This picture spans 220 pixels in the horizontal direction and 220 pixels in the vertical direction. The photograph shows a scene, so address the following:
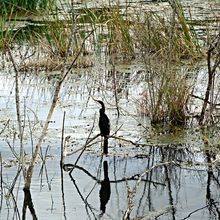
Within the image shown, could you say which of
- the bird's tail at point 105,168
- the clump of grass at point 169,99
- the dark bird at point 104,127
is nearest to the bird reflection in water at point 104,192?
the bird's tail at point 105,168

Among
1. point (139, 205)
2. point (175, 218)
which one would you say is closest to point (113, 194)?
point (139, 205)

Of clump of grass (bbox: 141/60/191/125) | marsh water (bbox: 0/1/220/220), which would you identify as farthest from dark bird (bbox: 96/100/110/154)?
clump of grass (bbox: 141/60/191/125)

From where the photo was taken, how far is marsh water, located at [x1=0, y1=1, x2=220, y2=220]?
386 cm

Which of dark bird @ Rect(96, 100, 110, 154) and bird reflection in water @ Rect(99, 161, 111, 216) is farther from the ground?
dark bird @ Rect(96, 100, 110, 154)

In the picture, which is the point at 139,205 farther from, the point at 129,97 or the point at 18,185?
the point at 129,97

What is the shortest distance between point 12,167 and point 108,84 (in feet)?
9.03

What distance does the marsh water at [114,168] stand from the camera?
3.86 m

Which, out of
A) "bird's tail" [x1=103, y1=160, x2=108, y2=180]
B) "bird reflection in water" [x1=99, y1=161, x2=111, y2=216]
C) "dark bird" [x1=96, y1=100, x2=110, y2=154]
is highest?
"dark bird" [x1=96, y1=100, x2=110, y2=154]

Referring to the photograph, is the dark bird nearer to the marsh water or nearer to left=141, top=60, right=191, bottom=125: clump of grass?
the marsh water

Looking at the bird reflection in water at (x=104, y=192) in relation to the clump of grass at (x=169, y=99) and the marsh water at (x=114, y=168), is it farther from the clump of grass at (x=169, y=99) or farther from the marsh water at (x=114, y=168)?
the clump of grass at (x=169, y=99)

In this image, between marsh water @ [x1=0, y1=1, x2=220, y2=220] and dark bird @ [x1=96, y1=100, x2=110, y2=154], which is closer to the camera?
marsh water @ [x1=0, y1=1, x2=220, y2=220]

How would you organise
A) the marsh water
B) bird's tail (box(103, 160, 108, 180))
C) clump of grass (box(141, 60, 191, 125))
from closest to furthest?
the marsh water < bird's tail (box(103, 160, 108, 180)) < clump of grass (box(141, 60, 191, 125))

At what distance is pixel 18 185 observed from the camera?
167 inches

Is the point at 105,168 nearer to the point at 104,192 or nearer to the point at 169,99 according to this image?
the point at 104,192
